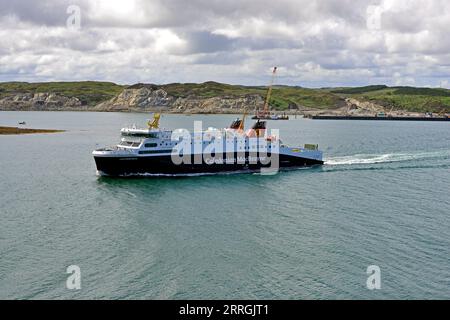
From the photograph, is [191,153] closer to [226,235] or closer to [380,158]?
[226,235]

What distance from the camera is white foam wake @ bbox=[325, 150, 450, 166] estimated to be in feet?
225

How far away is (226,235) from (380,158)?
44.2m

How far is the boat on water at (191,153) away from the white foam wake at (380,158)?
7669 millimetres

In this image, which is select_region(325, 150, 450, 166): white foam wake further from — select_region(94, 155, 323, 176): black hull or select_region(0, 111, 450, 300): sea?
select_region(94, 155, 323, 176): black hull

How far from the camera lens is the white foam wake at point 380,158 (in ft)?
225

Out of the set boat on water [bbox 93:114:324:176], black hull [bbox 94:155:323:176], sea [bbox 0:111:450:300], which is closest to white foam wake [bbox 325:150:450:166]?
boat on water [bbox 93:114:324:176]

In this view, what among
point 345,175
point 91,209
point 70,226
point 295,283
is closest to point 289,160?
point 345,175

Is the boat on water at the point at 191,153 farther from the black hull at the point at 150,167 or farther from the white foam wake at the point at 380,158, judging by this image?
the white foam wake at the point at 380,158

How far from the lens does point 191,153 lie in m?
58.6

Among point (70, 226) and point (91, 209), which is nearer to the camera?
point (70, 226)

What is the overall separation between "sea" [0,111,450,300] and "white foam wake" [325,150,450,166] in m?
7.95

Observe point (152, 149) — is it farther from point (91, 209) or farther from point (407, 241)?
point (407, 241)

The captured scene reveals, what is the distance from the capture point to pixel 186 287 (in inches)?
987

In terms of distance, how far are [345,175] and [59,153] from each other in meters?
47.3
